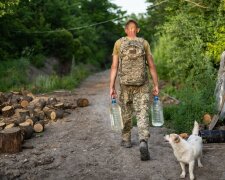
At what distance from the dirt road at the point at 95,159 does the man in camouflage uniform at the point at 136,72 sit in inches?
17.8

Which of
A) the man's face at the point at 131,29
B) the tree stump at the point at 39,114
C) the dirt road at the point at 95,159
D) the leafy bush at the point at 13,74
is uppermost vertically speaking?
the man's face at the point at 131,29

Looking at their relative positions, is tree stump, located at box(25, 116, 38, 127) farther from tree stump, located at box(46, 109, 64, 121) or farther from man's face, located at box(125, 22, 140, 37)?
man's face, located at box(125, 22, 140, 37)

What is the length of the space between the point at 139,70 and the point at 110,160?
5.21 feet

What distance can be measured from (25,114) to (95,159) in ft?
12.6

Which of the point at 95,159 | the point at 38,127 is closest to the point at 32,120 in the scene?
the point at 38,127

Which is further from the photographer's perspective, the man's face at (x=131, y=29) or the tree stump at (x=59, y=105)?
the tree stump at (x=59, y=105)

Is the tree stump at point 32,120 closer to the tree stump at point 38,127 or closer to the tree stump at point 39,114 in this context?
the tree stump at point 38,127

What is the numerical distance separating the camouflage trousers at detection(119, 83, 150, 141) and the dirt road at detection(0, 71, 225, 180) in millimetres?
539

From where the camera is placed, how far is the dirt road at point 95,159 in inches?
257

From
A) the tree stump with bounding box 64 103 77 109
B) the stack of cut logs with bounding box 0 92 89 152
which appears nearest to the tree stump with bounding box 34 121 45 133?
the stack of cut logs with bounding box 0 92 89 152

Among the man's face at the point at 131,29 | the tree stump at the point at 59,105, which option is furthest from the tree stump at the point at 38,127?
the man's face at the point at 131,29

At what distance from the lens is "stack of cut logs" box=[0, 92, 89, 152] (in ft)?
26.9

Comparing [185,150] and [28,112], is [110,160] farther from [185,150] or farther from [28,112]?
[28,112]

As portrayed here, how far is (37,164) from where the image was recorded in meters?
7.26
